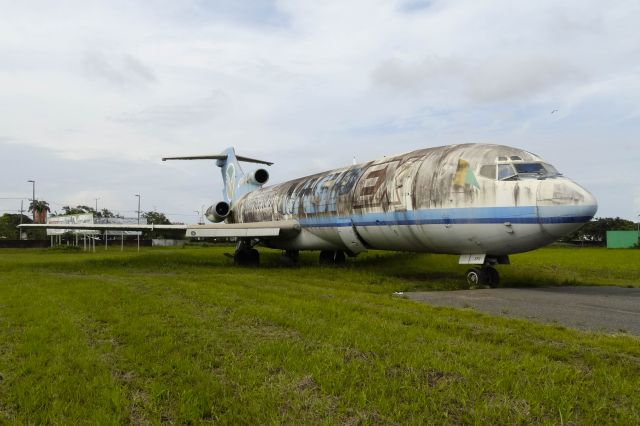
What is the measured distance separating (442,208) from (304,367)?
8762mm

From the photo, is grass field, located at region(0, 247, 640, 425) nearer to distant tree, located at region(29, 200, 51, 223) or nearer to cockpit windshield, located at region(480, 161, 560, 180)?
cockpit windshield, located at region(480, 161, 560, 180)

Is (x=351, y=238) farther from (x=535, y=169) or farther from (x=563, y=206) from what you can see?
(x=563, y=206)

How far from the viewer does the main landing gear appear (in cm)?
1215

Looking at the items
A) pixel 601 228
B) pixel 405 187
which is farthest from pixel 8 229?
pixel 601 228

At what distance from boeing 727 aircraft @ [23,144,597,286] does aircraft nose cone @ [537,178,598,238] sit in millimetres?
19

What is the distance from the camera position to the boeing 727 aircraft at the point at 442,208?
10.8 metres

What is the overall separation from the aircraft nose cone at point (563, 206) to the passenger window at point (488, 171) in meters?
1.20

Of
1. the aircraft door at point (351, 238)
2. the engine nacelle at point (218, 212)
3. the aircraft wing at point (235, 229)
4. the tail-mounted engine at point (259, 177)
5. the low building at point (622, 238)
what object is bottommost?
the low building at point (622, 238)

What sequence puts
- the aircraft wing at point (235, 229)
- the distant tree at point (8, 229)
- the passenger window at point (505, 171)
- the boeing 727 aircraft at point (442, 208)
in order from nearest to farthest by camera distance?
the boeing 727 aircraft at point (442, 208)
the passenger window at point (505, 171)
the aircraft wing at point (235, 229)
the distant tree at point (8, 229)

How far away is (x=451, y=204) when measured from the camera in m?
12.2

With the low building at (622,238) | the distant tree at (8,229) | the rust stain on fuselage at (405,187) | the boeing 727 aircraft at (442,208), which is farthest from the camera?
the distant tree at (8,229)

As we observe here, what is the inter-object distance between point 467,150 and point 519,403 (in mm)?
9982

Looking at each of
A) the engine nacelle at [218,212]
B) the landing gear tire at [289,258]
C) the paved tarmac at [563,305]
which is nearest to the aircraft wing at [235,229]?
the landing gear tire at [289,258]

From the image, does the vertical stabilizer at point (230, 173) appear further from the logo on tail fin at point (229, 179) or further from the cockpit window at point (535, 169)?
the cockpit window at point (535, 169)
